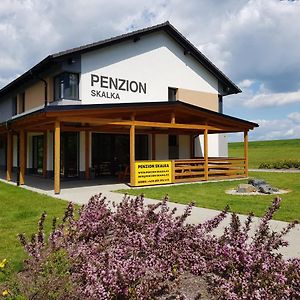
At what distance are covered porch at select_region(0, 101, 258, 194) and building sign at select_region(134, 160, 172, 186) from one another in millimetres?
45

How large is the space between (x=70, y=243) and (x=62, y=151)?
45.5 ft

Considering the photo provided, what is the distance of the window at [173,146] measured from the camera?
2172cm

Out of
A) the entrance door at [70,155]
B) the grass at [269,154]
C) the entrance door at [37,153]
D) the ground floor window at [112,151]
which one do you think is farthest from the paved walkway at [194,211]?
the grass at [269,154]

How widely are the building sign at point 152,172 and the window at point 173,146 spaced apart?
6138mm

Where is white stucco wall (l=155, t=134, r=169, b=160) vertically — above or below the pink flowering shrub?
above

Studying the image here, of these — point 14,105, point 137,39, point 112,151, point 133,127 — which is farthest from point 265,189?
point 14,105

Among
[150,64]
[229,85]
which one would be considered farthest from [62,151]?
[229,85]

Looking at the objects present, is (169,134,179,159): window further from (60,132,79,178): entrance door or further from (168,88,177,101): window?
(60,132,79,178): entrance door

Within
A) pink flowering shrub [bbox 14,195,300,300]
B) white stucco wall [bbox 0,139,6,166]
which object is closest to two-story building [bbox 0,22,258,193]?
white stucco wall [bbox 0,139,6,166]

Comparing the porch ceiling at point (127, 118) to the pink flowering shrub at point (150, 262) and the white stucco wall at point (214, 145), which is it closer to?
the white stucco wall at point (214, 145)

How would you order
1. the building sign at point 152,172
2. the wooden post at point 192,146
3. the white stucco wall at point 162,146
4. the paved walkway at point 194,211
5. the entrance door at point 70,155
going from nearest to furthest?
the paved walkway at point 194,211 < the building sign at point 152,172 < the entrance door at point 70,155 < the white stucco wall at point 162,146 < the wooden post at point 192,146

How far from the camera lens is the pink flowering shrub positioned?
334cm

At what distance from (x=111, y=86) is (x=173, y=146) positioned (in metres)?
5.71

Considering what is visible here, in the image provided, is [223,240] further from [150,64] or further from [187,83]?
[187,83]
